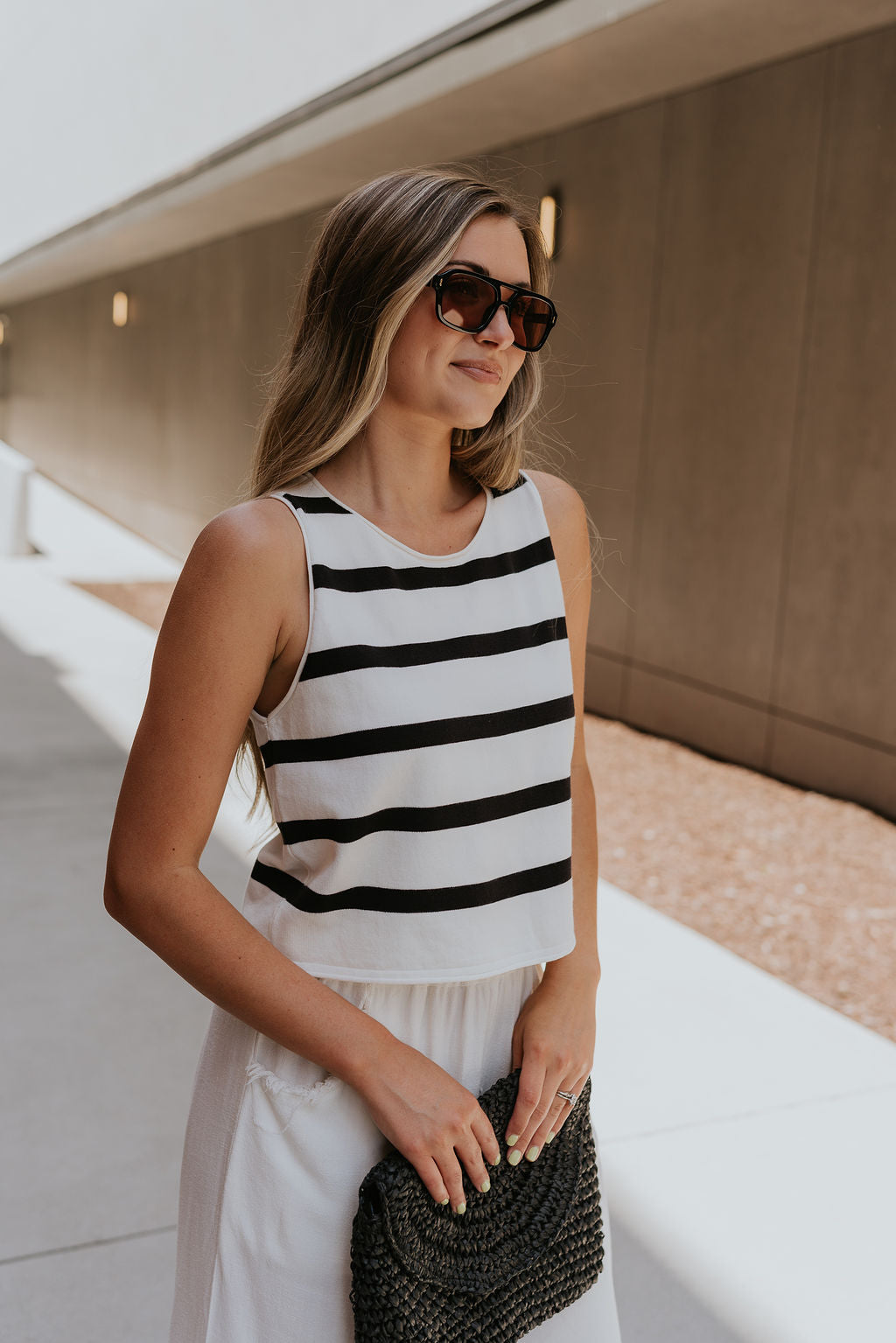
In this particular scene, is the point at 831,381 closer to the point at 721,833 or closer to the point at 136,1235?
the point at 721,833

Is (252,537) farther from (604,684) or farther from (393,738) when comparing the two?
(604,684)

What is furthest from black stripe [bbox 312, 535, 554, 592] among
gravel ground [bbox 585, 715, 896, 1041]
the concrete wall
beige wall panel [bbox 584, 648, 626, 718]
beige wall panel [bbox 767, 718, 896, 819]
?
beige wall panel [bbox 584, 648, 626, 718]

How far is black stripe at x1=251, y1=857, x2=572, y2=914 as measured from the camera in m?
1.36

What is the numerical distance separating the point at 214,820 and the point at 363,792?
16cm

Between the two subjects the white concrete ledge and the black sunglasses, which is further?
the white concrete ledge

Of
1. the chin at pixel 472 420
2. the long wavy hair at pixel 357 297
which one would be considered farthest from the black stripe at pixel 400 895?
the chin at pixel 472 420

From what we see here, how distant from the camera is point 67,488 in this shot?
23578mm

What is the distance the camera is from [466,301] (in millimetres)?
1398

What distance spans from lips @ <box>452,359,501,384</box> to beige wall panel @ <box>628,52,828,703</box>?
227 inches

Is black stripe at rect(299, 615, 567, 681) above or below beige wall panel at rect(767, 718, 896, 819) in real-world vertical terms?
above

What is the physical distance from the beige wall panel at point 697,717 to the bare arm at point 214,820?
6.17 m

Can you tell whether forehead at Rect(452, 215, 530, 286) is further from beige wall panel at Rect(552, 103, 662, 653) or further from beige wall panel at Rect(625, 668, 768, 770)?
beige wall panel at Rect(552, 103, 662, 653)

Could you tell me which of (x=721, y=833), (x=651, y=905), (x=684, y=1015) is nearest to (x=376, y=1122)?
(x=684, y=1015)

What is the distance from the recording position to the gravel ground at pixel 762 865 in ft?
15.4
